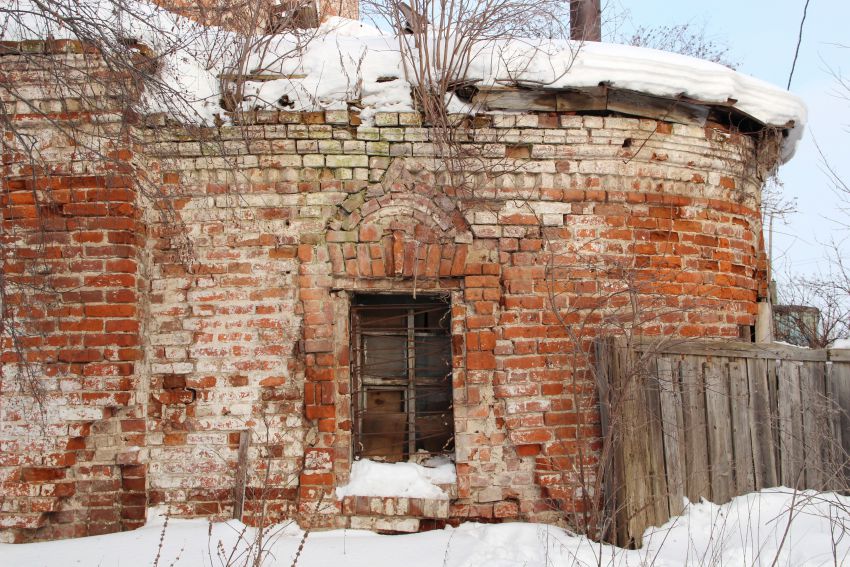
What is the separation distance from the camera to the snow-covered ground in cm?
350

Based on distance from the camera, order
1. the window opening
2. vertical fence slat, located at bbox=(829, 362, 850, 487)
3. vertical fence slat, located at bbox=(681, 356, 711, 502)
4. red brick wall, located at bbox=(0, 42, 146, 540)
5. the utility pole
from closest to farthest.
A: red brick wall, located at bbox=(0, 42, 146, 540) → vertical fence slat, located at bbox=(681, 356, 711, 502) → the window opening → vertical fence slat, located at bbox=(829, 362, 850, 487) → the utility pole

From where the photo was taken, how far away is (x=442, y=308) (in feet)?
14.4

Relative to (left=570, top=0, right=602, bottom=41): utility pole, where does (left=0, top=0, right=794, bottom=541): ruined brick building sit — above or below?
below

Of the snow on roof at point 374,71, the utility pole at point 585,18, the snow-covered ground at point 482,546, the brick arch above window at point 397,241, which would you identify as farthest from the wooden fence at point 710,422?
the utility pole at point 585,18

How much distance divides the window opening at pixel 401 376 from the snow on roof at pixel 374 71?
4.10ft

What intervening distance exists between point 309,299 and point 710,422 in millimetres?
2528

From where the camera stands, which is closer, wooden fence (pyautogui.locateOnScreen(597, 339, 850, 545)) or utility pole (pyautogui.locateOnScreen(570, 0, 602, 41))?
wooden fence (pyautogui.locateOnScreen(597, 339, 850, 545))

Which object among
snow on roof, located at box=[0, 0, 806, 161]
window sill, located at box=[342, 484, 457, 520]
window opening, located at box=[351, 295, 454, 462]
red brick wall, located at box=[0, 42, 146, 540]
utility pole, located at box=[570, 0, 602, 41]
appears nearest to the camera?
red brick wall, located at box=[0, 42, 146, 540]

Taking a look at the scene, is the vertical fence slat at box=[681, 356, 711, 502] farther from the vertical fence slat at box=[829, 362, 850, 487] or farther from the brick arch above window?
the brick arch above window

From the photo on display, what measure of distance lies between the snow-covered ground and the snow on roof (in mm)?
2444

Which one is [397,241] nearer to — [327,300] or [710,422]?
[327,300]

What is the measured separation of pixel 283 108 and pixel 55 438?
2.30m

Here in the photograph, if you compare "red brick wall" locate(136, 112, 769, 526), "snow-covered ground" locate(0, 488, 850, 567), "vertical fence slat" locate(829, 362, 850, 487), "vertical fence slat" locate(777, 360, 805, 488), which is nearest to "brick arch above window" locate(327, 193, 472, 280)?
"red brick wall" locate(136, 112, 769, 526)

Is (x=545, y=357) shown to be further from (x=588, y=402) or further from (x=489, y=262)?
(x=489, y=262)
